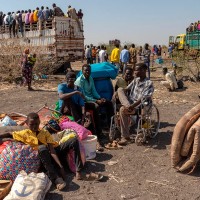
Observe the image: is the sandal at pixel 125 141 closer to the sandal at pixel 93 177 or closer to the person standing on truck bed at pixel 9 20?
the sandal at pixel 93 177

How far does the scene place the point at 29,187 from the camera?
10.9 feet

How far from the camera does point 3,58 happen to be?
44.2ft

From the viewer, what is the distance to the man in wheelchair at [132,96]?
5.07 metres

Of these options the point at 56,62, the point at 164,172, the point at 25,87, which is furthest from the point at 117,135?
the point at 56,62

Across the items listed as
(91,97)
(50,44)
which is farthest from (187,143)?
(50,44)

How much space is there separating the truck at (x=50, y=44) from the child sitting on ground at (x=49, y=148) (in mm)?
9809

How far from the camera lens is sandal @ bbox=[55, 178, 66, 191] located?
362 cm

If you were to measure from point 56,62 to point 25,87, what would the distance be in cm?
292

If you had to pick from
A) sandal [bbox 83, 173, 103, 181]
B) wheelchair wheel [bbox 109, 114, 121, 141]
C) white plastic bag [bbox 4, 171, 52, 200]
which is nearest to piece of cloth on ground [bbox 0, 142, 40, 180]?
white plastic bag [bbox 4, 171, 52, 200]

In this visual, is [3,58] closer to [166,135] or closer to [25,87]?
[25,87]

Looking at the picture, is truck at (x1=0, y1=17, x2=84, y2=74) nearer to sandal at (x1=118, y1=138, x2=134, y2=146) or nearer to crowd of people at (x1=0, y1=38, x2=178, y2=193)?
crowd of people at (x1=0, y1=38, x2=178, y2=193)

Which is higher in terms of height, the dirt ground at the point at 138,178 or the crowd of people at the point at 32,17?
the crowd of people at the point at 32,17

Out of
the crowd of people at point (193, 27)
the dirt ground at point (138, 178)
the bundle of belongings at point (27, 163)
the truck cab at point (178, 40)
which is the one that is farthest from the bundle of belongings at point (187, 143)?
the truck cab at point (178, 40)

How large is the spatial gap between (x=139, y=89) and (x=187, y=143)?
168 centimetres
